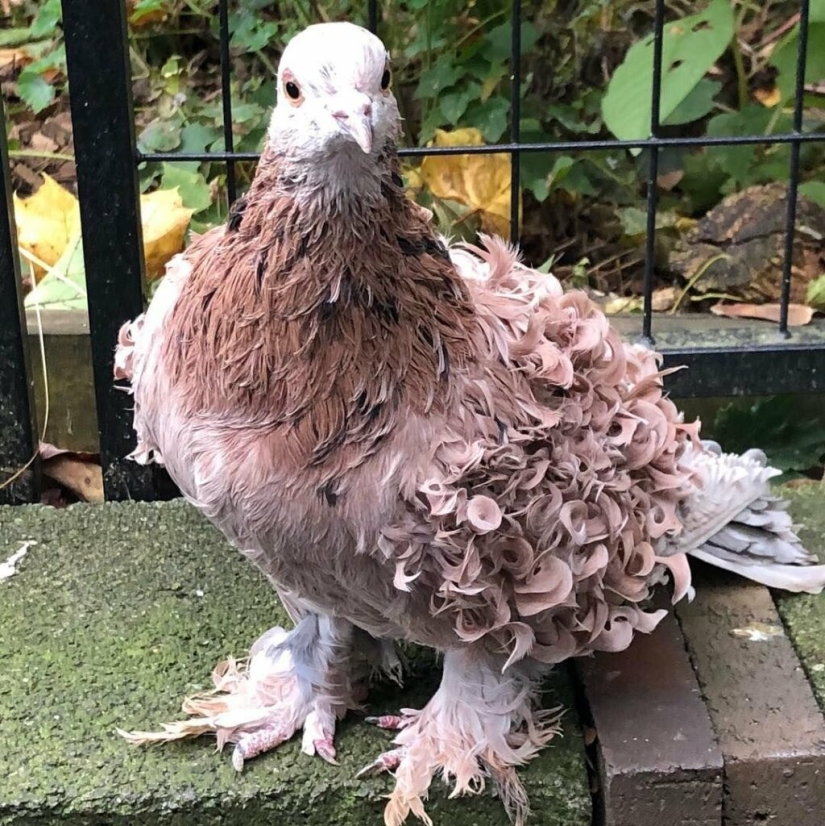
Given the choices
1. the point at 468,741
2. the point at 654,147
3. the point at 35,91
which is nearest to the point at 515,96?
the point at 654,147

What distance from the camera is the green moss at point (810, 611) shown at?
161 cm

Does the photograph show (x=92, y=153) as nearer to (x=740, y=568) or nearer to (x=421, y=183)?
(x=421, y=183)

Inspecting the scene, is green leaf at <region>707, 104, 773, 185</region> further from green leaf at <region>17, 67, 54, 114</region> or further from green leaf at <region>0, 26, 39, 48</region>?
green leaf at <region>0, 26, 39, 48</region>

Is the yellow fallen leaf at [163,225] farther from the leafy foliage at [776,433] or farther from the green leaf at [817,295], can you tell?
the green leaf at [817,295]

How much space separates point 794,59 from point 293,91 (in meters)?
1.76

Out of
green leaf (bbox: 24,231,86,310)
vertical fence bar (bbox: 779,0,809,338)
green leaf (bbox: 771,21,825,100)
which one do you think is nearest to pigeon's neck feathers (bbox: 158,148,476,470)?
vertical fence bar (bbox: 779,0,809,338)

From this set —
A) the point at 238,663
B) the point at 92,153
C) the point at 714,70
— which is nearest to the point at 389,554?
the point at 238,663

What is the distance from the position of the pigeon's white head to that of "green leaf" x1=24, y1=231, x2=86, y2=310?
142 cm

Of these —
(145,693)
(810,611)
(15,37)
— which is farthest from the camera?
(15,37)

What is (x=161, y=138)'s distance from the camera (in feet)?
8.54

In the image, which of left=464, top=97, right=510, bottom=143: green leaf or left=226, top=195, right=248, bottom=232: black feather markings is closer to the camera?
left=226, top=195, right=248, bottom=232: black feather markings

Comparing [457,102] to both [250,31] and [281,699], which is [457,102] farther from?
[281,699]

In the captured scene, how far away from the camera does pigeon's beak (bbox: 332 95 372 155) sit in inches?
37.9

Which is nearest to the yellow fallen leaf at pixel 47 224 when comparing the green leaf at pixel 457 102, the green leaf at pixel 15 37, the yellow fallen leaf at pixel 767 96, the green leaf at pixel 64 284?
the green leaf at pixel 64 284
